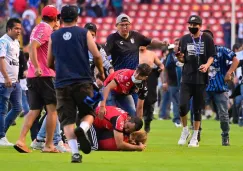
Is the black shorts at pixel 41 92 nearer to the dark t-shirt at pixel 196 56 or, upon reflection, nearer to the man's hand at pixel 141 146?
the man's hand at pixel 141 146

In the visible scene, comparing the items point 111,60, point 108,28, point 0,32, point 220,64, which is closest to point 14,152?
point 111,60

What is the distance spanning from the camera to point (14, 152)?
14.0 metres

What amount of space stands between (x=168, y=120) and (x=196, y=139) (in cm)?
1183

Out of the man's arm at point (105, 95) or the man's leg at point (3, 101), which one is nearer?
the man's arm at point (105, 95)

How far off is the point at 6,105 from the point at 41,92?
2756 mm

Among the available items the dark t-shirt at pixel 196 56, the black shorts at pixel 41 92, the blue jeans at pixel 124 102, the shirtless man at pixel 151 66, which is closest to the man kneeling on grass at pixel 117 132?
the black shorts at pixel 41 92

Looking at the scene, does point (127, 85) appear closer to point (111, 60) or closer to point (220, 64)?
point (111, 60)

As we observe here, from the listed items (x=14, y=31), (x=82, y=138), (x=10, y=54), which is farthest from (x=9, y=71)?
(x=82, y=138)

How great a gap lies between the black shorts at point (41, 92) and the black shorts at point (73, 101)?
158 cm

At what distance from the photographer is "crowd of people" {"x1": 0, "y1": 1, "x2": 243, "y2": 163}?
11.9 metres

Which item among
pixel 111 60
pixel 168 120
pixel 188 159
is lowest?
pixel 168 120

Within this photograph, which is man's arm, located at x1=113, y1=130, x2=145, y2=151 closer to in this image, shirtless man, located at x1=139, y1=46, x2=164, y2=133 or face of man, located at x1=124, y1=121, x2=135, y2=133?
face of man, located at x1=124, y1=121, x2=135, y2=133

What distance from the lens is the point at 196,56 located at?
1609 centimetres

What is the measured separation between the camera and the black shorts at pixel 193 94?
1612 cm
